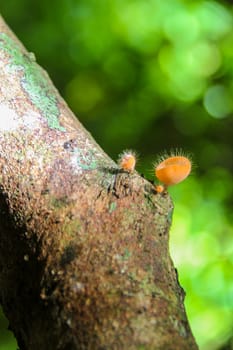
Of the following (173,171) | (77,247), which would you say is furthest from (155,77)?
(77,247)

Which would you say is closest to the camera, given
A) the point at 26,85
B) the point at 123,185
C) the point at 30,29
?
the point at 123,185

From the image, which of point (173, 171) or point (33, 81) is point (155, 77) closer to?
point (33, 81)

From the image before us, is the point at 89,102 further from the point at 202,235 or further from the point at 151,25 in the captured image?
the point at 202,235

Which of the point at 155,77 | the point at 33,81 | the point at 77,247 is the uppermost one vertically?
the point at 155,77

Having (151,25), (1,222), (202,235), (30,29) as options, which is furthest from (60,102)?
(30,29)

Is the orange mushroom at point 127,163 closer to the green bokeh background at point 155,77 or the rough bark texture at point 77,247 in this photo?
the rough bark texture at point 77,247

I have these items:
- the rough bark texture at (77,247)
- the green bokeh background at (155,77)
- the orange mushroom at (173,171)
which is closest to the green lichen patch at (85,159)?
the rough bark texture at (77,247)
